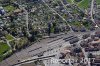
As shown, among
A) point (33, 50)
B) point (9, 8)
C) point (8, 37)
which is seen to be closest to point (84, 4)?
point (9, 8)

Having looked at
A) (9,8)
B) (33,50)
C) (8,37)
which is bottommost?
(33,50)

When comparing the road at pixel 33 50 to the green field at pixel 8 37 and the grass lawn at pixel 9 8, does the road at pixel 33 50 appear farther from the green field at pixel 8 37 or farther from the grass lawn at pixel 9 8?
the grass lawn at pixel 9 8

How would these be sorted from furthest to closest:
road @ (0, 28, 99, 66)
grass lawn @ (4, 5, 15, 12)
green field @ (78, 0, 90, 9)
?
green field @ (78, 0, 90, 9), grass lawn @ (4, 5, 15, 12), road @ (0, 28, 99, 66)

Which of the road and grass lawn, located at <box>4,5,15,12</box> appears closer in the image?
the road

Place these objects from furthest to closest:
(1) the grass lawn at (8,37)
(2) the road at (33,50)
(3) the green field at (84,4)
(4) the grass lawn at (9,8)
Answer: (3) the green field at (84,4) < (4) the grass lawn at (9,8) < (1) the grass lawn at (8,37) < (2) the road at (33,50)

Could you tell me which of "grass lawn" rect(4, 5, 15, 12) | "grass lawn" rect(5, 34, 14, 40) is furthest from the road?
"grass lawn" rect(4, 5, 15, 12)

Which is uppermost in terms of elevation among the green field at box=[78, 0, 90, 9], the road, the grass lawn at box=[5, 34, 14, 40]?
the green field at box=[78, 0, 90, 9]

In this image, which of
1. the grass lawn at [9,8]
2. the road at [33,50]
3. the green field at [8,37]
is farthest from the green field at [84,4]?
the green field at [8,37]

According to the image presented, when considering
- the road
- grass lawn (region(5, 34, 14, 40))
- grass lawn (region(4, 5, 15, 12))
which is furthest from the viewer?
grass lawn (region(4, 5, 15, 12))

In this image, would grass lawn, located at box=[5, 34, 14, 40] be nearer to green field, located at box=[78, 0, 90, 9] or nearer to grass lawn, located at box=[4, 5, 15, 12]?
grass lawn, located at box=[4, 5, 15, 12]

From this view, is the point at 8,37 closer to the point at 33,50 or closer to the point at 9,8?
the point at 33,50

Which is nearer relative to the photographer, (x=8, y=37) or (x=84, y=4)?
Answer: (x=8, y=37)
